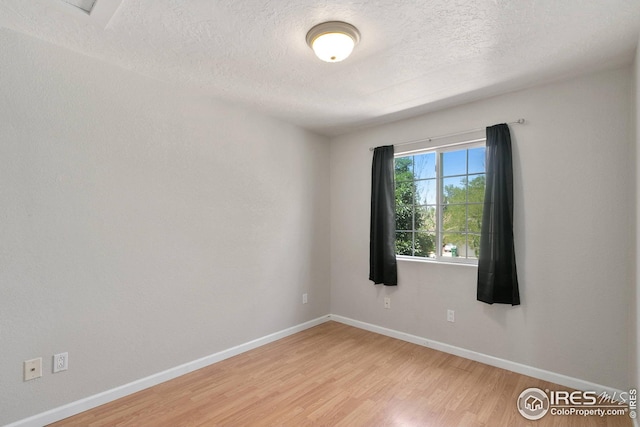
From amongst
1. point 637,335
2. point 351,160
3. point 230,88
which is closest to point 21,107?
point 230,88

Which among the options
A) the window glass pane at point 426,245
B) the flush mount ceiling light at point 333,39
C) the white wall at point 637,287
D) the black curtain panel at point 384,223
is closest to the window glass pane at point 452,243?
the window glass pane at point 426,245

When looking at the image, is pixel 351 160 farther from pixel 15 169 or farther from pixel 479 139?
pixel 15 169

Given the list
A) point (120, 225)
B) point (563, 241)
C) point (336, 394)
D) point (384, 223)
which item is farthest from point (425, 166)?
point (120, 225)

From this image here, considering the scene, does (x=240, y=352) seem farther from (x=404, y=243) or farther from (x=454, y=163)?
(x=454, y=163)

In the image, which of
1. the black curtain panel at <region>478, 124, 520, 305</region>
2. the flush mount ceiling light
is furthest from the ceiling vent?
the black curtain panel at <region>478, 124, 520, 305</region>

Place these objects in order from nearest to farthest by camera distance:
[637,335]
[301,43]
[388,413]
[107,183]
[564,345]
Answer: [637,335] → [301,43] → [388,413] → [107,183] → [564,345]

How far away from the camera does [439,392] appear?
8.18 feet

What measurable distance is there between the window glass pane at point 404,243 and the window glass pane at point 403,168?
0.64 metres

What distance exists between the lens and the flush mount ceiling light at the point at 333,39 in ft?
6.11

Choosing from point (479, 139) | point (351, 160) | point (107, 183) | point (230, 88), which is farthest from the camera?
point (351, 160)

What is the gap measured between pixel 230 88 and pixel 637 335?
11.1 feet

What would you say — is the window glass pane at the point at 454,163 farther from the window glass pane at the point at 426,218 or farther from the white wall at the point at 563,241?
the window glass pane at the point at 426,218

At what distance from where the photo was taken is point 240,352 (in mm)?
3223

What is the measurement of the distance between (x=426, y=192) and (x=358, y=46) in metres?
1.93
